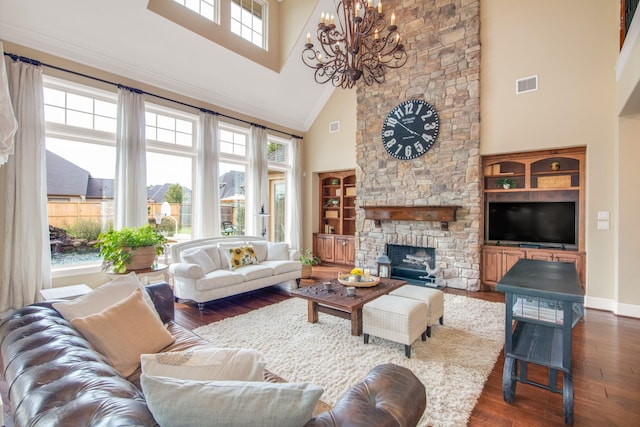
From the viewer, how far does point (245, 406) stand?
0.94 meters

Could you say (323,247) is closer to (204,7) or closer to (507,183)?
(507,183)

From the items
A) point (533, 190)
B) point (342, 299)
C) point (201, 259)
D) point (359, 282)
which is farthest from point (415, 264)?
point (201, 259)

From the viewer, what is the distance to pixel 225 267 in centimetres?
490

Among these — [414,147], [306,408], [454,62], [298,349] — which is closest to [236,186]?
[414,147]

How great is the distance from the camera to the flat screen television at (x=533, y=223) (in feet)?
15.9

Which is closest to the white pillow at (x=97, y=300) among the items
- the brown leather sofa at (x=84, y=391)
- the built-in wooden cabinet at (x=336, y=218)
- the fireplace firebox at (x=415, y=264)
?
the brown leather sofa at (x=84, y=391)

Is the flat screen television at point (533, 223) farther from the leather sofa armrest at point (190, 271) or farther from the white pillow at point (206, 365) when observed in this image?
the white pillow at point (206, 365)

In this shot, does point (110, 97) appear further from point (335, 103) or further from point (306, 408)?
point (306, 408)

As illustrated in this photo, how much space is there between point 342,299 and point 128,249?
2.60 m

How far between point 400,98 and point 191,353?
6.04 meters

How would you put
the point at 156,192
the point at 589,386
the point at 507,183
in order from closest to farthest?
the point at 589,386 → the point at 156,192 → the point at 507,183

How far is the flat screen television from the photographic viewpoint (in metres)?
4.84

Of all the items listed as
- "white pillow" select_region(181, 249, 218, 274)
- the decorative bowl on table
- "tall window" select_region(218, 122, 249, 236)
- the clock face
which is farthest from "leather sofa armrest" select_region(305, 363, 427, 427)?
"tall window" select_region(218, 122, 249, 236)

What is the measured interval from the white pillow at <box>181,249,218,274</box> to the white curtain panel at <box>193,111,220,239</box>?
3.65 feet
